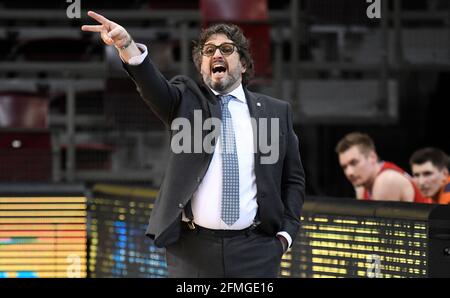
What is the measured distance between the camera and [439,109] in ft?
37.4

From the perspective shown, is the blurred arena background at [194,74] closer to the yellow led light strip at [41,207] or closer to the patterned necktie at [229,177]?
the yellow led light strip at [41,207]

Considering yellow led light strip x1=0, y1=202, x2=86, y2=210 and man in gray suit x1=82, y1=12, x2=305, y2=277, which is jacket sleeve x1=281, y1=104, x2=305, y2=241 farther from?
yellow led light strip x1=0, y1=202, x2=86, y2=210

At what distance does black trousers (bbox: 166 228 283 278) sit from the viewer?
3715mm

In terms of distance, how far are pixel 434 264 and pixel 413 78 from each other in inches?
277

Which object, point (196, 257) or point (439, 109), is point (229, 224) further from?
point (439, 109)

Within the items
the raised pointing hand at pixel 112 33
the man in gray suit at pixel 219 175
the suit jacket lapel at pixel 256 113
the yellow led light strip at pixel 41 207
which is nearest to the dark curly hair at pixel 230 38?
the man in gray suit at pixel 219 175

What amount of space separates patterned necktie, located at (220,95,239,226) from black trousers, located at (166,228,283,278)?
8 cm

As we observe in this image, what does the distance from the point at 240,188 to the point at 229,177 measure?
0.06 meters

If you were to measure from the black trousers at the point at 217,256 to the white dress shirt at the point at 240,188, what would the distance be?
5cm

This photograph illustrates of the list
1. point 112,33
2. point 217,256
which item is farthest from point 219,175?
point 112,33

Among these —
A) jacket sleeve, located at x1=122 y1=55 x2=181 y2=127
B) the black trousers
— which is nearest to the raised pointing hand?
jacket sleeve, located at x1=122 y1=55 x2=181 y2=127

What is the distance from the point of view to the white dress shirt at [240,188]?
3701 millimetres
